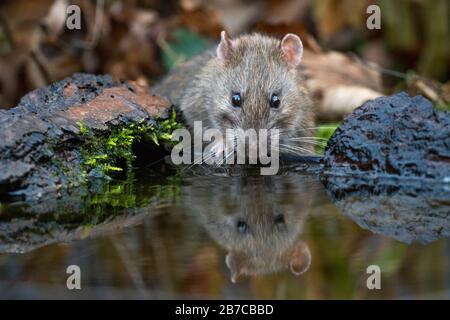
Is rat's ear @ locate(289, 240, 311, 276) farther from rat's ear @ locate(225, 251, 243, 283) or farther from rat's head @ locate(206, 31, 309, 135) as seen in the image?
rat's head @ locate(206, 31, 309, 135)

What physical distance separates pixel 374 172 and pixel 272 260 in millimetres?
1728

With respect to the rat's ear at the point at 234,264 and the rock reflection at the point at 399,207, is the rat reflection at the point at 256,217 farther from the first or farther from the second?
the rock reflection at the point at 399,207

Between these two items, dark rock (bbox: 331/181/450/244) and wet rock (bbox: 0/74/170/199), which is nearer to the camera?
dark rock (bbox: 331/181/450/244)

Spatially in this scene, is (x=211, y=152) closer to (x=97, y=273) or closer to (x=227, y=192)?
(x=227, y=192)

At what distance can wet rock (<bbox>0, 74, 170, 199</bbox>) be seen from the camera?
4.45 meters

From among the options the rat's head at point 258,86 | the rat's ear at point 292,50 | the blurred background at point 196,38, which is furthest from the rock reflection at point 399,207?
the blurred background at point 196,38

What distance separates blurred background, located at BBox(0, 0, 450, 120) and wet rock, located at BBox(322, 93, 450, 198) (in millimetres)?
2982

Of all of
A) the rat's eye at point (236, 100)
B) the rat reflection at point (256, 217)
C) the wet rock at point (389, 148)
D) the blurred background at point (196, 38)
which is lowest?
the rat reflection at point (256, 217)

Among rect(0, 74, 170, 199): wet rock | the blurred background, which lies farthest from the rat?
the blurred background

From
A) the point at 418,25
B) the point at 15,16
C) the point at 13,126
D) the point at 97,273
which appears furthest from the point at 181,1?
the point at 97,273

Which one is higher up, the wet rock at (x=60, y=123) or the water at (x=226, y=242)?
the wet rock at (x=60, y=123)

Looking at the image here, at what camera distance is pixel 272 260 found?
10.8 ft

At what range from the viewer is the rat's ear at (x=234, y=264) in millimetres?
3078

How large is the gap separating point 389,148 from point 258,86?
139 cm
